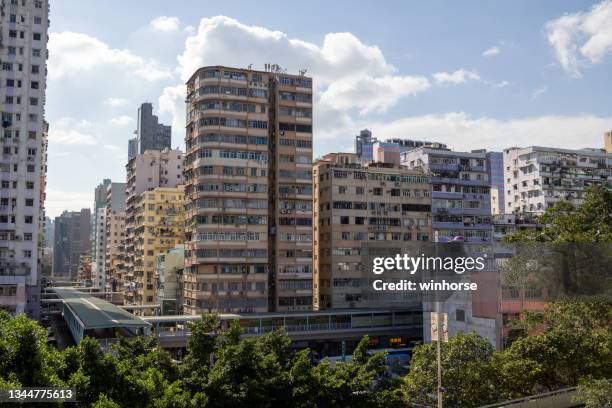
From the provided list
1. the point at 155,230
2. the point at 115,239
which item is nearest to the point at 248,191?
the point at 155,230

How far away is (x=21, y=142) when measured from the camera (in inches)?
2670

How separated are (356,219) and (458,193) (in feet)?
51.6

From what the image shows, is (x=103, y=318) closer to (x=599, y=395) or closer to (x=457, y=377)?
(x=457, y=377)

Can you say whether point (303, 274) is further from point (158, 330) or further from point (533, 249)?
point (533, 249)

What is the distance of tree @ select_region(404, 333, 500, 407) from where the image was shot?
27953mm

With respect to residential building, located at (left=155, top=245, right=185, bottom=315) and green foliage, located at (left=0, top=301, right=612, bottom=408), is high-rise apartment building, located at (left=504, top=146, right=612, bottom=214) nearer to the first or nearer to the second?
residential building, located at (left=155, top=245, right=185, bottom=315)

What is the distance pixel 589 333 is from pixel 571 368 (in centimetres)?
236

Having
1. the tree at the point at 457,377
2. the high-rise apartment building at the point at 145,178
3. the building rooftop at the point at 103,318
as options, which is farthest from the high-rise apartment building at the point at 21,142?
the tree at the point at 457,377

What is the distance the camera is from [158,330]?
57062 millimetres

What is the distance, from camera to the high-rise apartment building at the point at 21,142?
220ft

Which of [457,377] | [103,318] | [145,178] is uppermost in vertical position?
[145,178]

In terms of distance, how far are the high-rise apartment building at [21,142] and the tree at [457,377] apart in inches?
2041

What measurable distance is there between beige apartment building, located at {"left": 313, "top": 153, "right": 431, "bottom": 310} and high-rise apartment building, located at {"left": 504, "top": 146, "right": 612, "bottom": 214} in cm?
1680

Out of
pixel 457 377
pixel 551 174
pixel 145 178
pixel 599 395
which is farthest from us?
pixel 145 178
